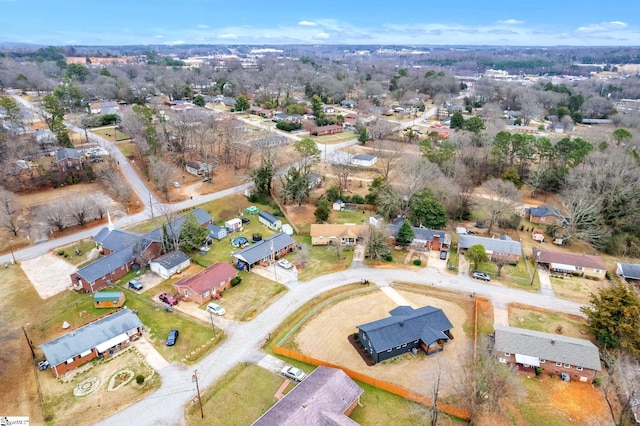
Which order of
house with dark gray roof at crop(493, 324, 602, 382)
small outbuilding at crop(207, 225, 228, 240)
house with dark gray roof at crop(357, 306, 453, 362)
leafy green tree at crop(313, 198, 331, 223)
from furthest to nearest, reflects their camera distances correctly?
leafy green tree at crop(313, 198, 331, 223) → small outbuilding at crop(207, 225, 228, 240) → house with dark gray roof at crop(357, 306, 453, 362) → house with dark gray roof at crop(493, 324, 602, 382)

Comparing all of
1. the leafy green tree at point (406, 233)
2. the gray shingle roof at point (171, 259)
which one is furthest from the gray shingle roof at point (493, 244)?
the gray shingle roof at point (171, 259)

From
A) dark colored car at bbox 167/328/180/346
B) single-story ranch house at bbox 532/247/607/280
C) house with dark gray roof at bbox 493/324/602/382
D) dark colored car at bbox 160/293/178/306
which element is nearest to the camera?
house with dark gray roof at bbox 493/324/602/382

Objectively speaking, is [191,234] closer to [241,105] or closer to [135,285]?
[135,285]

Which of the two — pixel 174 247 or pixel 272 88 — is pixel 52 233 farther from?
pixel 272 88

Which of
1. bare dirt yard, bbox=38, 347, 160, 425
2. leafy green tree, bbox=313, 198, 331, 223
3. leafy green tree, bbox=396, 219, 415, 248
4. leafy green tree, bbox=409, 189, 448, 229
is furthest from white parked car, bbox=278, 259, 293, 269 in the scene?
leafy green tree, bbox=409, 189, 448, 229

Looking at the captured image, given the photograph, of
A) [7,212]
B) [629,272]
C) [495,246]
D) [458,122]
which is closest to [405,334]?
[495,246]

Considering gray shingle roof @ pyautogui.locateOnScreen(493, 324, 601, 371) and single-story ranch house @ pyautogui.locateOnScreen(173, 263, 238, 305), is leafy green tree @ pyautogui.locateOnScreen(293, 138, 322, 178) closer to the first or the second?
single-story ranch house @ pyautogui.locateOnScreen(173, 263, 238, 305)

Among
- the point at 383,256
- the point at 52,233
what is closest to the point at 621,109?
the point at 383,256
